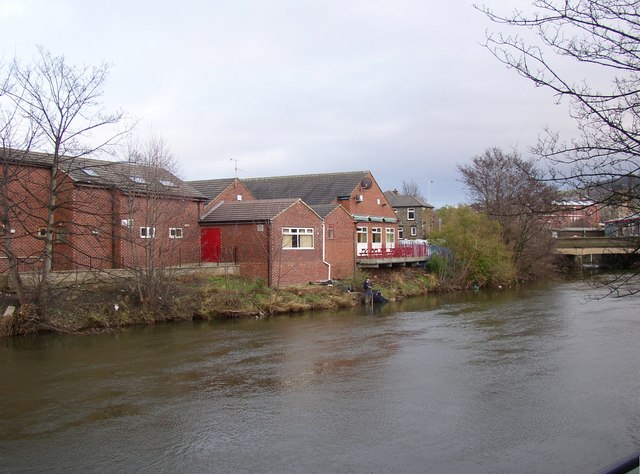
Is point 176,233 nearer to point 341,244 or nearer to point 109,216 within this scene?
point 109,216

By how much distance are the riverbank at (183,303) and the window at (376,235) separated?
23.2 ft

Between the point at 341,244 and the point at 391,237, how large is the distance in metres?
8.63

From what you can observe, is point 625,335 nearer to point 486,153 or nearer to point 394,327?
point 394,327

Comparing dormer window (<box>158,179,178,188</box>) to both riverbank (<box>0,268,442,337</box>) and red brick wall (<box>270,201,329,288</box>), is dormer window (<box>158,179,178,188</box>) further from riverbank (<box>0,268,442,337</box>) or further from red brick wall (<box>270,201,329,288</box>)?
red brick wall (<box>270,201,329,288</box>)

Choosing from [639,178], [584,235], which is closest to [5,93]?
[639,178]

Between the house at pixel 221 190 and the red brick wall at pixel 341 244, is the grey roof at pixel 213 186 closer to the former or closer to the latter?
the house at pixel 221 190

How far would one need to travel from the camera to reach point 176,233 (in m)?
27.8

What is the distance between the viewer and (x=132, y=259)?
2438 cm

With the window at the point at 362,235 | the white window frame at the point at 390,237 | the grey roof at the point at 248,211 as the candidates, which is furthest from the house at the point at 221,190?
the white window frame at the point at 390,237

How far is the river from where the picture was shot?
8.84m

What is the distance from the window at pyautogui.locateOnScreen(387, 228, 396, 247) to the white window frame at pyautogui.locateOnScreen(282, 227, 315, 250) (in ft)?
34.8

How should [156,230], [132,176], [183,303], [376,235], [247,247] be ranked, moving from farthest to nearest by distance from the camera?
[376,235] < [247,247] < [132,176] < [156,230] < [183,303]

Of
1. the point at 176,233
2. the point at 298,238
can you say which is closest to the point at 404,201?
the point at 298,238

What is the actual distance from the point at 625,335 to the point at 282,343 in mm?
10564
